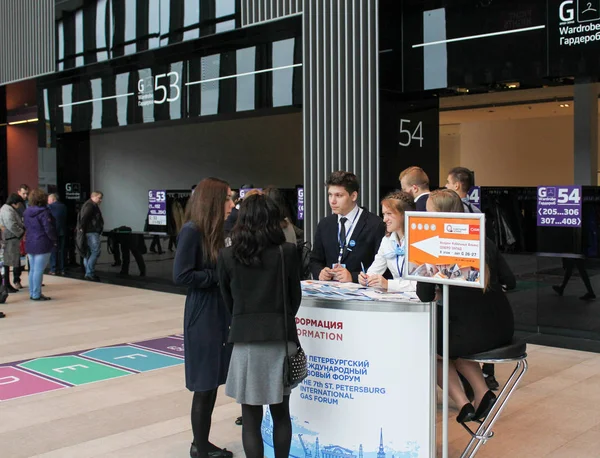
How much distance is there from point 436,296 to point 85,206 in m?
9.77

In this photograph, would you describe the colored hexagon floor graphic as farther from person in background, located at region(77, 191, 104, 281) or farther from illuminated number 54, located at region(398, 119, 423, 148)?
person in background, located at region(77, 191, 104, 281)

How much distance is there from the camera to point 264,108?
950 centimetres

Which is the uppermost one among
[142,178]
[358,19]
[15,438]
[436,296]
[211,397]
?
[358,19]

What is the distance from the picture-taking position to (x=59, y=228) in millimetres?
13297

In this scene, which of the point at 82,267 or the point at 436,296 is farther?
the point at 82,267

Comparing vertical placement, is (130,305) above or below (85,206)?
below

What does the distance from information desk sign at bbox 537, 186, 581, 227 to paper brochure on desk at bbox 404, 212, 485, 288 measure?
4259 mm

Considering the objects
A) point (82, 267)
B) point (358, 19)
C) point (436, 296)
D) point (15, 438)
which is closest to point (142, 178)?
point (82, 267)

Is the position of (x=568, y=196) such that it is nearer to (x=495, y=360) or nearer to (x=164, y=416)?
(x=495, y=360)

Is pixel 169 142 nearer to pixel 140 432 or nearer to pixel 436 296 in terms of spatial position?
pixel 140 432

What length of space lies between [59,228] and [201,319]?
9.97 m

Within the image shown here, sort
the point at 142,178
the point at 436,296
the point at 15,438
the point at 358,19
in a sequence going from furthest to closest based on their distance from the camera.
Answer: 1. the point at 142,178
2. the point at 358,19
3. the point at 15,438
4. the point at 436,296

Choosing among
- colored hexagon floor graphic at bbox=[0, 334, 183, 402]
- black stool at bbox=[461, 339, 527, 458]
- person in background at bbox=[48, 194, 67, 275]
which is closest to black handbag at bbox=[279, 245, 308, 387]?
black stool at bbox=[461, 339, 527, 458]

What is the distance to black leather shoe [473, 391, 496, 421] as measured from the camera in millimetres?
3877
